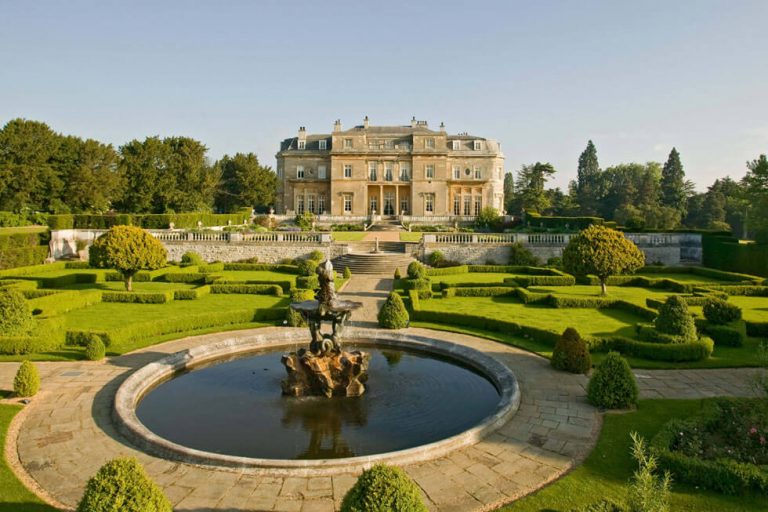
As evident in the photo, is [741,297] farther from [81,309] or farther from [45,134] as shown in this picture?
[45,134]

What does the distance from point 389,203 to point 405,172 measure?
493 cm

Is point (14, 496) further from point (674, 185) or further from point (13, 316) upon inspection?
point (674, 185)

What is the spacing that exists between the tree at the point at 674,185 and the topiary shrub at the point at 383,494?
78330mm

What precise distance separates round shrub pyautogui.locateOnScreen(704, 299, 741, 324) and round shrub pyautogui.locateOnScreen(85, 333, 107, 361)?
18391mm

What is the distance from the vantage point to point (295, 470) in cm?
815

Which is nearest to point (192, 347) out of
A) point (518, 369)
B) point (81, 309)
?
point (81, 309)

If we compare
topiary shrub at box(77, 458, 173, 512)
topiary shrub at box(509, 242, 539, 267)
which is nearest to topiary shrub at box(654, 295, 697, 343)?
topiary shrub at box(77, 458, 173, 512)

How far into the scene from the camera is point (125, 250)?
75.4 ft

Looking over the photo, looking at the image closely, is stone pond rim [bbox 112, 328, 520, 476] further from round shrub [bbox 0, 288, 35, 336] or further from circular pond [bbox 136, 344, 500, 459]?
round shrub [bbox 0, 288, 35, 336]

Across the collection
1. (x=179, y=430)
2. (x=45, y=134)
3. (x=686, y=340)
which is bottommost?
(x=179, y=430)

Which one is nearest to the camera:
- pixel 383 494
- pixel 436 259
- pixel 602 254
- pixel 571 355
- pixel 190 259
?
pixel 383 494

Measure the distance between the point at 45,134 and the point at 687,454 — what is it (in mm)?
57132

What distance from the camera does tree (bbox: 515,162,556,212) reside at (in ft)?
219

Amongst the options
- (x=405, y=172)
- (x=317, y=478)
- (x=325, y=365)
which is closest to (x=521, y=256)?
(x=325, y=365)
